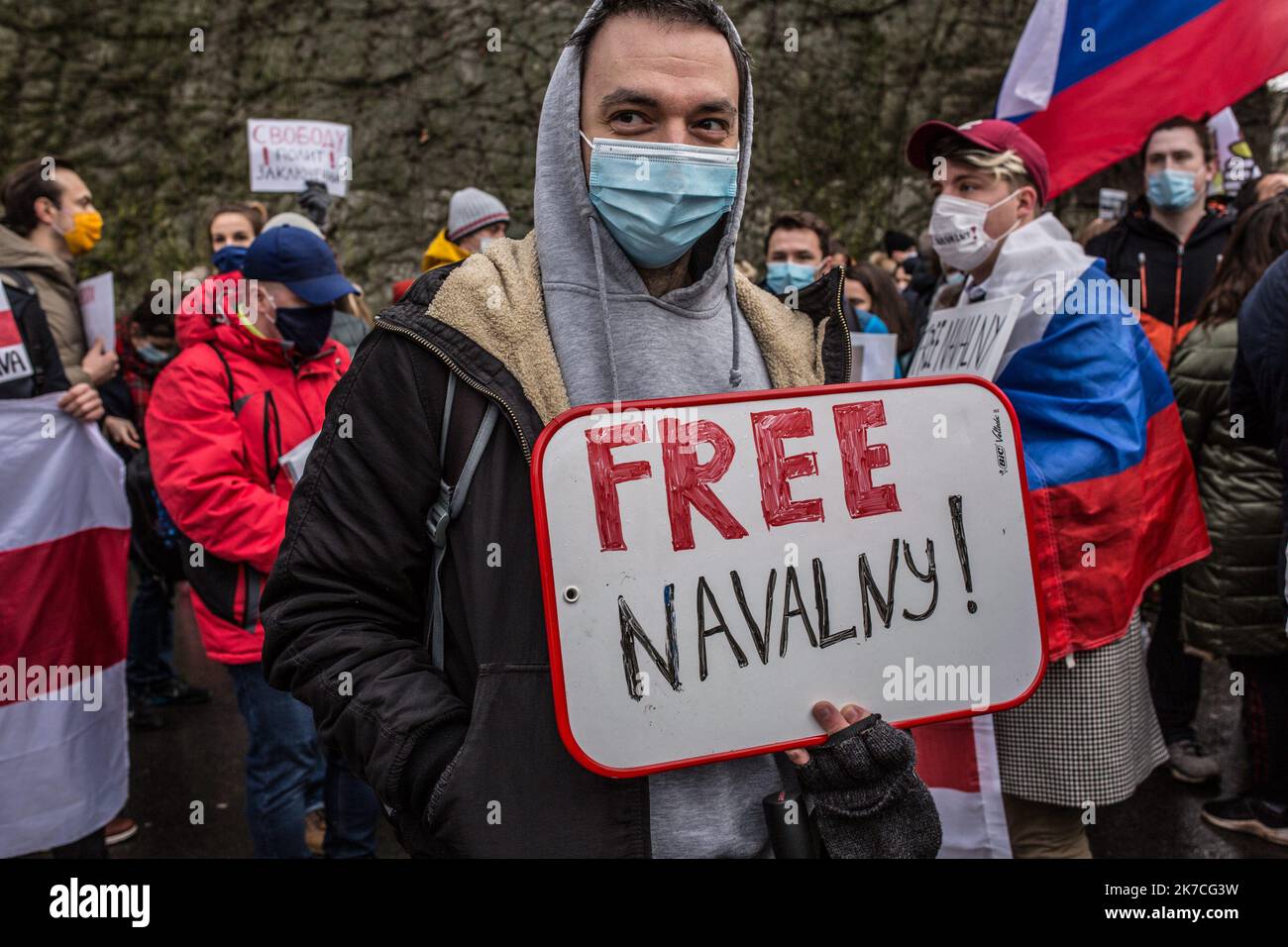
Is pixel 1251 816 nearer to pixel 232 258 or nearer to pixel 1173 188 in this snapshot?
pixel 1173 188

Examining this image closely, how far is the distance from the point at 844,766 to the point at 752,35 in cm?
1158

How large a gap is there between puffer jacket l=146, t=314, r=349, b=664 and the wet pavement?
1.25 m

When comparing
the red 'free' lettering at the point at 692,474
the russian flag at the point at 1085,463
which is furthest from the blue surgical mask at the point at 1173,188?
the red 'free' lettering at the point at 692,474

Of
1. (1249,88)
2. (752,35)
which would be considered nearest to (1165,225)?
(1249,88)

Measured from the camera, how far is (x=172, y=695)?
523 cm

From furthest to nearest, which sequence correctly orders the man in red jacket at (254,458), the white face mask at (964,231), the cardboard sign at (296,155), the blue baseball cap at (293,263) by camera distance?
the cardboard sign at (296,155) → the blue baseball cap at (293,263) → the man in red jacket at (254,458) → the white face mask at (964,231)

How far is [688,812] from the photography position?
1.38 meters

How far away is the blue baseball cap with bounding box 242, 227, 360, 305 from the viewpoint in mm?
3078

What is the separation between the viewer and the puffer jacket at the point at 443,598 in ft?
4.33

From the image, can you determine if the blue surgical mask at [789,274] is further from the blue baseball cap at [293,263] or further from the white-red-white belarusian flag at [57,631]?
the white-red-white belarusian flag at [57,631]

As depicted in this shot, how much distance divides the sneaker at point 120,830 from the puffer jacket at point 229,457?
1.36 m

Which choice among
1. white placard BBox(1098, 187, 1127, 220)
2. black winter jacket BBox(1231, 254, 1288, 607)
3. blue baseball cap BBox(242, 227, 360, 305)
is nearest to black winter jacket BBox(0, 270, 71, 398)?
blue baseball cap BBox(242, 227, 360, 305)

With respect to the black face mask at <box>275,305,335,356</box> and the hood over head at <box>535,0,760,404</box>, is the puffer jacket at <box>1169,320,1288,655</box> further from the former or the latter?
the black face mask at <box>275,305,335,356</box>
